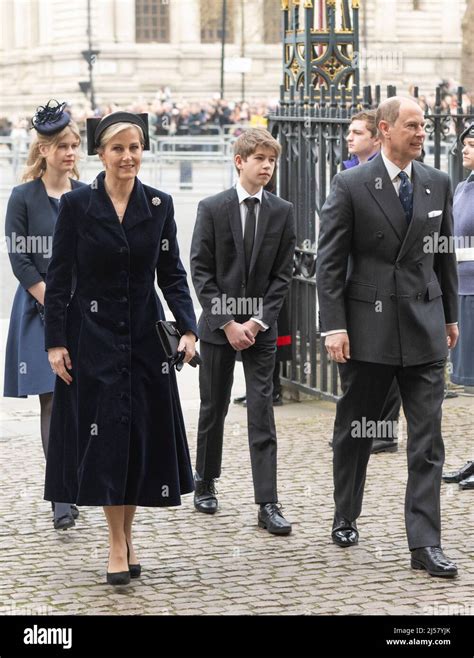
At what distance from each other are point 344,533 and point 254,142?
1820 mm

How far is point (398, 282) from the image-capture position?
6113 millimetres

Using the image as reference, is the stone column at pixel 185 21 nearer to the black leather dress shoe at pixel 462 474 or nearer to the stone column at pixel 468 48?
the stone column at pixel 468 48

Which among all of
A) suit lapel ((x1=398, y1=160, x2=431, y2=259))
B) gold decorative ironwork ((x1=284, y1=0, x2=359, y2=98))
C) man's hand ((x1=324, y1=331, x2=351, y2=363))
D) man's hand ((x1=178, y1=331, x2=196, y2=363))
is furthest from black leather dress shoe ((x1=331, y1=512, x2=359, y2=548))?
gold decorative ironwork ((x1=284, y1=0, x2=359, y2=98))

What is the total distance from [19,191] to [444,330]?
2176mm

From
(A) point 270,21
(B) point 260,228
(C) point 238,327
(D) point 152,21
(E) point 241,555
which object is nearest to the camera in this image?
(E) point 241,555

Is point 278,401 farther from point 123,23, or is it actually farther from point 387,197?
point 123,23

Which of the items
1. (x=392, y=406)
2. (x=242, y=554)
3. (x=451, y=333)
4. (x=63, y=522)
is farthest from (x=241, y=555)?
(x=392, y=406)

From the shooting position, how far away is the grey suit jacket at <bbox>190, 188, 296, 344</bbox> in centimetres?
695

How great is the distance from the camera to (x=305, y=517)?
6996 millimetres

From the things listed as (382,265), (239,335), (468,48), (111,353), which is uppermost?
(468,48)

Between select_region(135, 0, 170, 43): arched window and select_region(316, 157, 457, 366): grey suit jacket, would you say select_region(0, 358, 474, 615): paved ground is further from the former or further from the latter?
select_region(135, 0, 170, 43): arched window

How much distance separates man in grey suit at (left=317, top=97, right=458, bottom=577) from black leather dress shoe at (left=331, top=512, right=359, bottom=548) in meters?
0.40

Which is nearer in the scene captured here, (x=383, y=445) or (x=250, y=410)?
(x=250, y=410)
